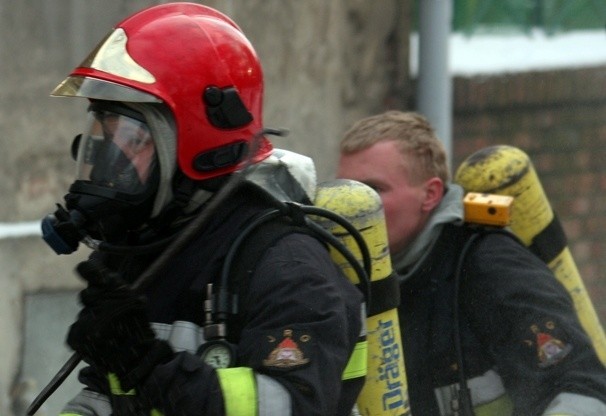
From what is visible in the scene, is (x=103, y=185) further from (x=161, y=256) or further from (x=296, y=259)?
(x=296, y=259)

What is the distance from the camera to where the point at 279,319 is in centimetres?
242

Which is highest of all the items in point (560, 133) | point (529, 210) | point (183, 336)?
point (183, 336)

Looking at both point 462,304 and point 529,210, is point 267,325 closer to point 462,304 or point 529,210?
point 462,304

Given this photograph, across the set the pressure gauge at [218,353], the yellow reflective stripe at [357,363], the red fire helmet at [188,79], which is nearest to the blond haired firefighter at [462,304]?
the yellow reflective stripe at [357,363]

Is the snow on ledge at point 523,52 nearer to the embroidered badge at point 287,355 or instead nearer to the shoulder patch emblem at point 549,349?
the shoulder patch emblem at point 549,349

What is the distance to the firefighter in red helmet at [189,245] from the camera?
2.39 m

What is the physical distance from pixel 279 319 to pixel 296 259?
134 millimetres

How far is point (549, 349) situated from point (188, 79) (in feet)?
3.73

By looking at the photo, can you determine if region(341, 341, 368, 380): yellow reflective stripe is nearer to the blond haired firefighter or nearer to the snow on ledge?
the blond haired firefighter

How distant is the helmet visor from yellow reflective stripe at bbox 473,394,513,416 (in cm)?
116

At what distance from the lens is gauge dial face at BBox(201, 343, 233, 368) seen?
245 cm

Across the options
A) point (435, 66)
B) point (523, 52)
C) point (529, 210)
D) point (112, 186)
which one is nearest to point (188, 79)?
point (112, 186)

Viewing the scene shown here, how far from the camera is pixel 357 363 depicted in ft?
8.75

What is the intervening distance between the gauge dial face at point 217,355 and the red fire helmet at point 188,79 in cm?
37
